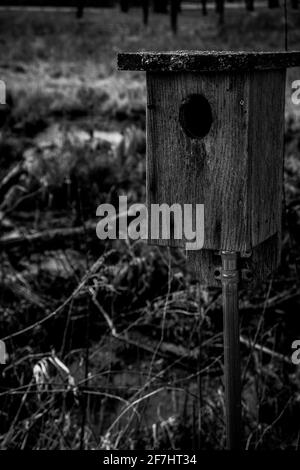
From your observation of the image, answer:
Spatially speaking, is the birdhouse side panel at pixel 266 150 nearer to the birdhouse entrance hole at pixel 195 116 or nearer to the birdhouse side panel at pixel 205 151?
the birdhouse side panel at pixel 205 151

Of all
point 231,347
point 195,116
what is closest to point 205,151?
point 195,116

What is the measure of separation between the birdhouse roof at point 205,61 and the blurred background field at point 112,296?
2.67 feet

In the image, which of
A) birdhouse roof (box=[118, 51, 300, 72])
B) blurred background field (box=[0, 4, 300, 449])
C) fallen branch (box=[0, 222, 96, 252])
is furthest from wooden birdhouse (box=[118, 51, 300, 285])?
fallen branch (box=[0, 222, 96, 252])

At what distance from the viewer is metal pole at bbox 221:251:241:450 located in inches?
90.0

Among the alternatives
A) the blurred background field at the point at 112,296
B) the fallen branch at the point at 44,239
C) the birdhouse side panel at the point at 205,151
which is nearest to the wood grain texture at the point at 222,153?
the birdhouse side panel at the point at 205,151

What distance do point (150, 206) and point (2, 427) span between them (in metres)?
1.73

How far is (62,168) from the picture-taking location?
8000mm

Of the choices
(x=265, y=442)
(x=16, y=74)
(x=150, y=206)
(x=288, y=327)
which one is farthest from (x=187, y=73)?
(x=16, y=74)

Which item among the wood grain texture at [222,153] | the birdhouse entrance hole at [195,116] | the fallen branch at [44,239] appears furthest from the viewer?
the fallen branch at [44,239]

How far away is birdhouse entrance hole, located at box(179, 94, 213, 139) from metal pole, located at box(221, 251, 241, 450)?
0.42 metres

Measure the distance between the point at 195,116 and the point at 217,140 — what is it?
17 cm

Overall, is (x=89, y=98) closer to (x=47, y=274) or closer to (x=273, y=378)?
(x=47, y=274)

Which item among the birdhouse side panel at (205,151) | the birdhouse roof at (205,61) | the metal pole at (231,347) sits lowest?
the metal pole at (231,347)

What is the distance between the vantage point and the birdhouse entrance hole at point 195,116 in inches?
88.9
